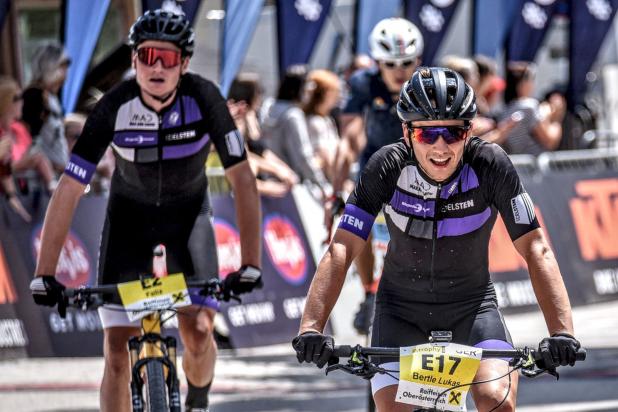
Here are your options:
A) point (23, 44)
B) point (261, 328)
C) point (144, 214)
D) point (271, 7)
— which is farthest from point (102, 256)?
point (271, 7)

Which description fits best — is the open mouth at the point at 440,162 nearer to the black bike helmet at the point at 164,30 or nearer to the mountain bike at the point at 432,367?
the mountain bike at the point at 432,367

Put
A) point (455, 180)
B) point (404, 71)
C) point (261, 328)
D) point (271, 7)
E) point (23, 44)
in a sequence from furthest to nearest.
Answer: point (271, 7)
point (23, 44)
point (261, 328)
point (404, 71)
point (455, 180)

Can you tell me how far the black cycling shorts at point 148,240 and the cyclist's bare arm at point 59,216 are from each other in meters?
0.35

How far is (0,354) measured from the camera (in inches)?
448

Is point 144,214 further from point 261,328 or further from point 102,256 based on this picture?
point 261,328

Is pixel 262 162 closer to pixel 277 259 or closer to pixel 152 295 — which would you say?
pixel 277 259

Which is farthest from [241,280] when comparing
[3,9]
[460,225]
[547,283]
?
[3,9]

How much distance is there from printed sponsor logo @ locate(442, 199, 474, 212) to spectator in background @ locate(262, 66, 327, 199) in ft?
24.1

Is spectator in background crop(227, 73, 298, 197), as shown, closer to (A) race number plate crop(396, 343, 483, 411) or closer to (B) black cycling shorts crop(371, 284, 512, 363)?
(B) black cycling shorts crop(371, 284, 512, 363)

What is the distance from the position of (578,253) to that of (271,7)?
910 centimetres

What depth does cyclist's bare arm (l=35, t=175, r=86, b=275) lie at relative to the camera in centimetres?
669

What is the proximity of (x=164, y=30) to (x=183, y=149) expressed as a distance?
577 millimetres

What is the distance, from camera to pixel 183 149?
7.11 m

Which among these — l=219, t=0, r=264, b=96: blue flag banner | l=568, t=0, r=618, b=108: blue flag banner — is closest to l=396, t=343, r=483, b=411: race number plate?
l=219, t=0, r=264, b=96: blue flag banner
